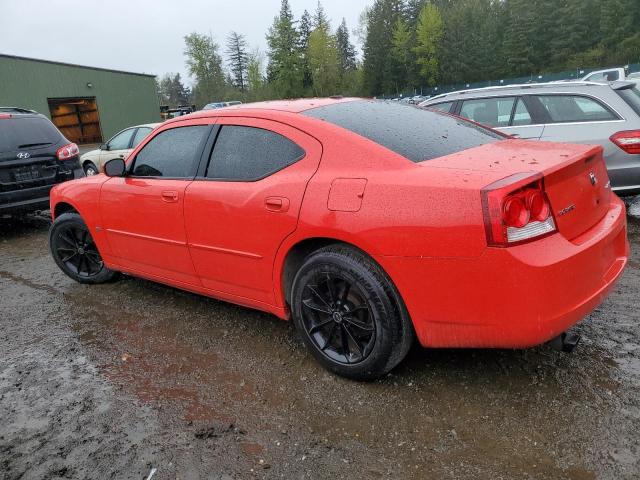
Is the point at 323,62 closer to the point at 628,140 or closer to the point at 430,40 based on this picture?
the point at 430,40

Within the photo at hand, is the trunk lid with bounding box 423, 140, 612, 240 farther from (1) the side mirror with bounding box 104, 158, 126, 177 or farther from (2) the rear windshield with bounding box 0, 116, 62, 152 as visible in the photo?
(2) the rear windshield with bounding box 0, 116, 62, 152

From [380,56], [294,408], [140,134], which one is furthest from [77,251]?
[380,56]

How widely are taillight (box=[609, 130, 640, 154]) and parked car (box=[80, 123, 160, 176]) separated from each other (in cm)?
876

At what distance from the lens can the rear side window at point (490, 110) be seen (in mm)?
6179

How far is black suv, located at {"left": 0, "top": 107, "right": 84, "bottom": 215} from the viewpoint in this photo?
22.0 ft

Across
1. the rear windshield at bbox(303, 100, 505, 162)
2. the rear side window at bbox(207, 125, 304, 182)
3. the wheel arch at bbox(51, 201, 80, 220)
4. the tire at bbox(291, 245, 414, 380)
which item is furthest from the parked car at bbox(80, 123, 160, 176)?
the tire at bbox(291, 245, 414, 380)

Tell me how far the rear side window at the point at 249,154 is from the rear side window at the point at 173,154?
0.67ft

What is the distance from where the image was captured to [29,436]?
8.35 ft

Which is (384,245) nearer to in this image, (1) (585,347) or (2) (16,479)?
(1) (585,347)

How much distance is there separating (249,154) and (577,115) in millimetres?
4290

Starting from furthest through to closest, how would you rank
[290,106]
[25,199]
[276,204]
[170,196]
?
[25,199]
[170,196]
[290,106]
[276,204]

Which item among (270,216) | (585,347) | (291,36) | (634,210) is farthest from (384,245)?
(291,36)

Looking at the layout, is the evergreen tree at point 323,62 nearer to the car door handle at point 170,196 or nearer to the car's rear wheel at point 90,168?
the car's rear wheel at point 90,168

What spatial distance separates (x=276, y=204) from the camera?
285cm
